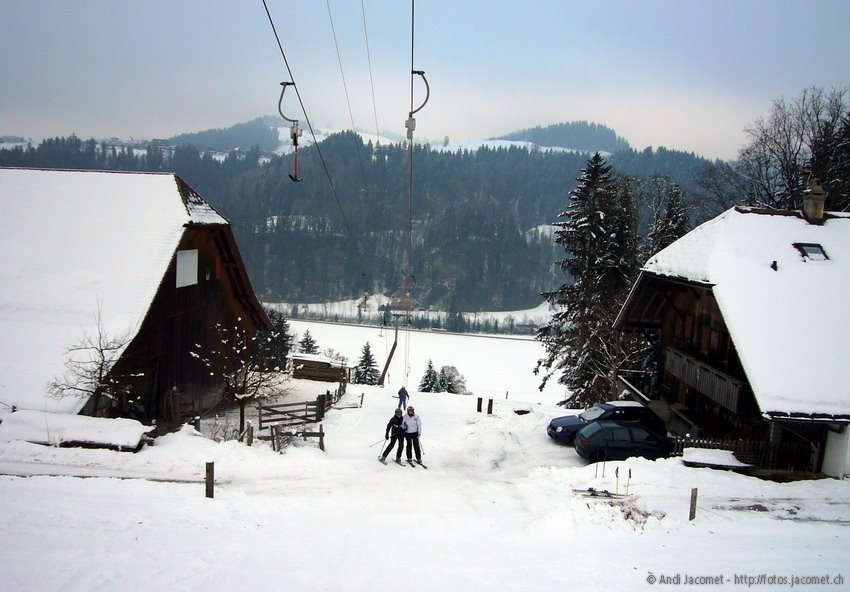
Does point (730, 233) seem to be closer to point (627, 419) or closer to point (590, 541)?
point (627, 419)

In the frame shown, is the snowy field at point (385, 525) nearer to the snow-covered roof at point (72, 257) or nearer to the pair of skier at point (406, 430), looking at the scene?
the pair of skier at point (406, 430)

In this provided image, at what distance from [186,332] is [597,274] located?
2196cm

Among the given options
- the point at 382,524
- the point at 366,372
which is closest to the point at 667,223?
the point at 382,524

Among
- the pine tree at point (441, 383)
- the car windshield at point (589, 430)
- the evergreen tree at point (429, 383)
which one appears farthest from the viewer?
the pine tree at point (441, 383)

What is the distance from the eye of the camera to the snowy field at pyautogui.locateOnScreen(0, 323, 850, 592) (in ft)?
28.8

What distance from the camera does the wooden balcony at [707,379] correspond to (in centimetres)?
1769

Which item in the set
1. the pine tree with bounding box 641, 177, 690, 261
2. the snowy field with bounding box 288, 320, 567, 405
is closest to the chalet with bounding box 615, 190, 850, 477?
the pine tree with bounding box 641, 177, 690, 261

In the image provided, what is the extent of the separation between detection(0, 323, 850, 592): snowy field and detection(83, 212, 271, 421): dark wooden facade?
14.4 ft

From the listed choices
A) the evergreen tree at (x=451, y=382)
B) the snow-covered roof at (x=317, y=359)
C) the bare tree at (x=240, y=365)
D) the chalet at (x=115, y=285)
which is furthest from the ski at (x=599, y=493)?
the evergreen tree at (x=451, y=382)

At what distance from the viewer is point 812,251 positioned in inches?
778

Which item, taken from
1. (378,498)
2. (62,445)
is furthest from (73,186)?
(378,498)

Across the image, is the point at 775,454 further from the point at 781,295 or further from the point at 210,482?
the point at 210,482

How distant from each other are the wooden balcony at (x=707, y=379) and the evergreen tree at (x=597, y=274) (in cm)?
790

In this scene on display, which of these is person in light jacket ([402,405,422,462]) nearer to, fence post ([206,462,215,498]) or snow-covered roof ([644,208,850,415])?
fence post ([206,462,215,498])
